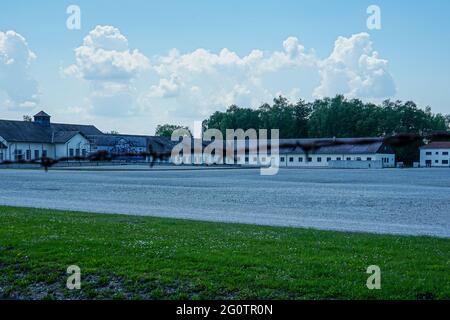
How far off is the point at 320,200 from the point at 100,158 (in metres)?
20.3

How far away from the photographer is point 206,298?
7.21 m

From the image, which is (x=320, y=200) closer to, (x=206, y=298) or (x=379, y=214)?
(x=379, y=214)

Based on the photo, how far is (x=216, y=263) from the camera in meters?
8.85

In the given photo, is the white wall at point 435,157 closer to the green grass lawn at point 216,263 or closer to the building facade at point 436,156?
the building facade at point 436,156

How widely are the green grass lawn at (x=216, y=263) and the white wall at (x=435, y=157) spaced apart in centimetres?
9277

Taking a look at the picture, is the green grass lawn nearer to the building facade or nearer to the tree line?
the tree line

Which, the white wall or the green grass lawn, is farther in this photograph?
the white wall

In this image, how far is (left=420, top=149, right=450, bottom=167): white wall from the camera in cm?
9738

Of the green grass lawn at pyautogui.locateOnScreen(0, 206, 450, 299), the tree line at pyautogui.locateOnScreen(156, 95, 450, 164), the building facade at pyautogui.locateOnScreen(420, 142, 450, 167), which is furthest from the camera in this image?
the building facade at pyautogui.locateOnScreen(420, 142, 450, 167)

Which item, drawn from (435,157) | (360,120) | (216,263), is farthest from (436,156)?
(216,263)

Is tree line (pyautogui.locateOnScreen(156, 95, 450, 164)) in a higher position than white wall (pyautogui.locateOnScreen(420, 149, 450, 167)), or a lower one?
higher

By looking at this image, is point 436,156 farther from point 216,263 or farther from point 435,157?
point 216,263

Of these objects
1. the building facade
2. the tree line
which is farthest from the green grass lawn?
the building facade

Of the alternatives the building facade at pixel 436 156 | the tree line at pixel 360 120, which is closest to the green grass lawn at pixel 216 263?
the tree line at pixel 360 120
